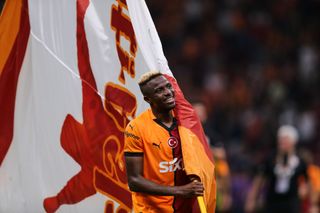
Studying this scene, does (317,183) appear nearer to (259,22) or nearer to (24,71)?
(259,22)

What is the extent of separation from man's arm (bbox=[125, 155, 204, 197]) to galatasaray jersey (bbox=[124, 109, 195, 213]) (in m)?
0.07

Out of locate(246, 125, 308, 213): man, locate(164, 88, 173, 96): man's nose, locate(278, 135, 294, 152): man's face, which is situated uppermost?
locate(164, 88, 173, 96): man's nose

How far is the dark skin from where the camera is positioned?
21.5 feet

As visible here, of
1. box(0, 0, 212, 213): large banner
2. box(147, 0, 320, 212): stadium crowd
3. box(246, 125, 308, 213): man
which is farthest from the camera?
box(147, 0, 320, 212): stadium crowd

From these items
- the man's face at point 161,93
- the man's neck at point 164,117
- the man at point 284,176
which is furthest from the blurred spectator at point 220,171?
the man's face at point 161,93

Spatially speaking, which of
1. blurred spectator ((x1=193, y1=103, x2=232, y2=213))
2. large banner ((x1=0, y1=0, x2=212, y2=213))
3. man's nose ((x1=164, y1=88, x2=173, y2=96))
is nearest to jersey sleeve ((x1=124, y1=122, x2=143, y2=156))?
man's nose ((x1=164, y1=88, x2=173, y2=96))

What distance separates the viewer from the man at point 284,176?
1216 cm

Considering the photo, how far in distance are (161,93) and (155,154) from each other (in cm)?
45

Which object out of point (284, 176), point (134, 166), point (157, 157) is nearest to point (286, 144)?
point (284, 176)

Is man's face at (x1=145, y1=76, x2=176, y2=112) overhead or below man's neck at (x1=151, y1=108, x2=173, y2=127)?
overhead

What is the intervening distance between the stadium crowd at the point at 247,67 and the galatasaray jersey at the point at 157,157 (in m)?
9.44

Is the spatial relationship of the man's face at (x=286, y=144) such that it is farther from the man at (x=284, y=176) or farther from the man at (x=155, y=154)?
the man at (x=155, y=154)

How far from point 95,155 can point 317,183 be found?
7486 mm

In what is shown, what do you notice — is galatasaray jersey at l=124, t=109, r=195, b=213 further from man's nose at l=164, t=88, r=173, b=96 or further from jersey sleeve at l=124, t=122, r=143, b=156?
man's nose at l=164, t=88, r=173, b=96
